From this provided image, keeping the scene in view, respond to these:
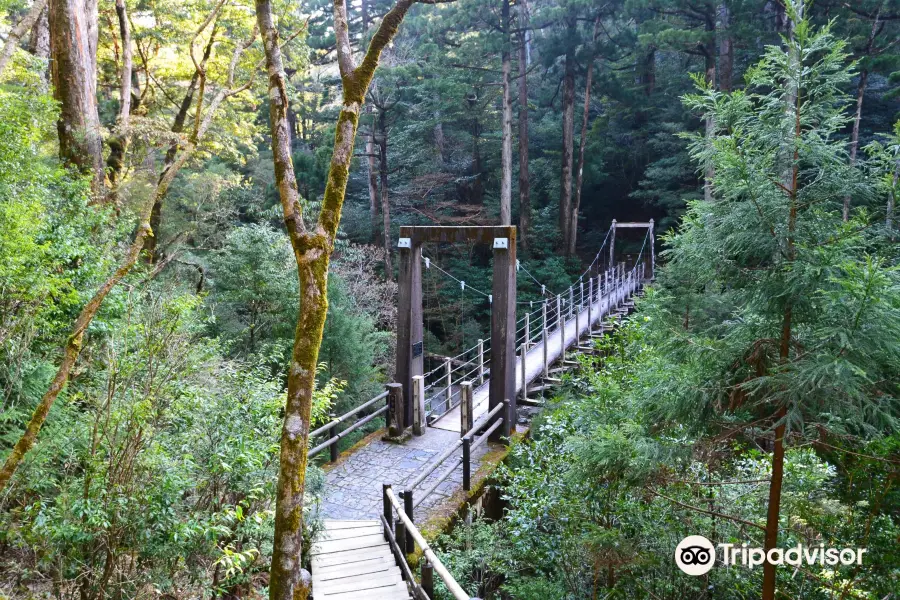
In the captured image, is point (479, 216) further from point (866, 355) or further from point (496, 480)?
point (866, 355)

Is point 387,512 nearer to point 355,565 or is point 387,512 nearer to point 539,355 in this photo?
point 355,565

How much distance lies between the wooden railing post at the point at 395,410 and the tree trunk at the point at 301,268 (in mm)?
3459

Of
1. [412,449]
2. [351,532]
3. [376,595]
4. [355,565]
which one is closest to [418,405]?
[412,449]

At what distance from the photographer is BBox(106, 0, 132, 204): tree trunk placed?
6218 mm

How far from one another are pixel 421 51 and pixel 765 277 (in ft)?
42.7

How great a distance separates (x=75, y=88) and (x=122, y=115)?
2.77 ft

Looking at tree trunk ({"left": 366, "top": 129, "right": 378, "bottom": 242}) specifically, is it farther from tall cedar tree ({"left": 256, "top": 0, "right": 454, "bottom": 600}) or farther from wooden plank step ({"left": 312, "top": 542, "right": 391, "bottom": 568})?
tall cedar tree ({"left": 256, "top": 0, "right": 454, "bottom": 600})

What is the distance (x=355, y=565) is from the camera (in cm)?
349

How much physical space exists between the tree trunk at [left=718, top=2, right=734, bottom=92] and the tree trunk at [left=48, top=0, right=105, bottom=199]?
10.5m

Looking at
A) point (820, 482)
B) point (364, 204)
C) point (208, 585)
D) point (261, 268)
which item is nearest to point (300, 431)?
point (208, 585)

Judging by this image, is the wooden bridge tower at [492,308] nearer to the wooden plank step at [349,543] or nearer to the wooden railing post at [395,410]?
the wooden railing post at [395,410]

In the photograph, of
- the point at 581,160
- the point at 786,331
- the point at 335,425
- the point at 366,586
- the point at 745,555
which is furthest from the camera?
the point at 581,160

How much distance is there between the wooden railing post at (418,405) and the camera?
593cm

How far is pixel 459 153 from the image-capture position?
16.9 m
